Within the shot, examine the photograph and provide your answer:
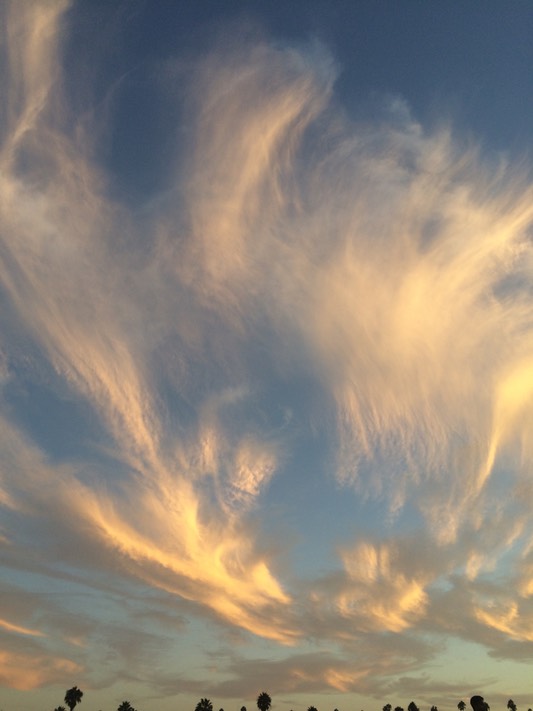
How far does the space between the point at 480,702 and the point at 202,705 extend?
207m

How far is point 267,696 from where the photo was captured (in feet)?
589

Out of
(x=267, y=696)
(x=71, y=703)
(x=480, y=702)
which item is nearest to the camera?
(x=480, y=702)

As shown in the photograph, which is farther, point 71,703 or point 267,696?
point 267,696

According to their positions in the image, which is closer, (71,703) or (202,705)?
(71,703)

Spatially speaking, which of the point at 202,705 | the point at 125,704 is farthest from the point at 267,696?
the point at 125,704

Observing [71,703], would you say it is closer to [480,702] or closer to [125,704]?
[125,704]

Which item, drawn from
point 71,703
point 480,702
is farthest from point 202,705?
point 480,702

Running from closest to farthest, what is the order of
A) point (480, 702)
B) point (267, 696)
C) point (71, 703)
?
point (480, 702)
point (71, 703)
point (267, 696)

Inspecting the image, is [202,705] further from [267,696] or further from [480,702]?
[480,702]

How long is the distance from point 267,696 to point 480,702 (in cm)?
20240

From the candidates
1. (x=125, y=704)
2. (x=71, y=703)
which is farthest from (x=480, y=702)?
(x=125, y=704)

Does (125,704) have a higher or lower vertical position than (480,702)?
lower

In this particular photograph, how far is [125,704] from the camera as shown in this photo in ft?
621

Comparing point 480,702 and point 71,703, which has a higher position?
point 480,702
